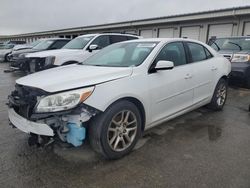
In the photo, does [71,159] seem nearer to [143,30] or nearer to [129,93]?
[129,93]

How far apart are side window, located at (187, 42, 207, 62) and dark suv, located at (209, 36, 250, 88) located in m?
2.71

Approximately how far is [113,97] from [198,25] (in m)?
17.0

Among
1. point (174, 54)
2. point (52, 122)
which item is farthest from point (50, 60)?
point (52, 122)

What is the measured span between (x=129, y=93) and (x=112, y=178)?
41.7 inches

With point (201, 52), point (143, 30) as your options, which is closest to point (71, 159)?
point (201, 52)

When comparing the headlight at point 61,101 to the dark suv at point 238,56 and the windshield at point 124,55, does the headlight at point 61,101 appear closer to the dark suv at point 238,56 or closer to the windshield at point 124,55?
the windshield at point 124,55

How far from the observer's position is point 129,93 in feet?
10.0

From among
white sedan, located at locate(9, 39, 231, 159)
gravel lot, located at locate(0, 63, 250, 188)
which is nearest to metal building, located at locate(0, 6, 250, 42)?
white sedan, located at locate(9, 39, 231, 159)

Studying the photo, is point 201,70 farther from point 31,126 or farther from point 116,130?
point 31,126

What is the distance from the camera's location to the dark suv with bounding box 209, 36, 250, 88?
6.81 m

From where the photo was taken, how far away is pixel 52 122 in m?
2.71

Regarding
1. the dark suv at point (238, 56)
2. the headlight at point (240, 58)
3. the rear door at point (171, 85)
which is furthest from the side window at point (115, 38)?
the rear door at point (171, 85)

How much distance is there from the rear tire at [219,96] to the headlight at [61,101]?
10.6 ft

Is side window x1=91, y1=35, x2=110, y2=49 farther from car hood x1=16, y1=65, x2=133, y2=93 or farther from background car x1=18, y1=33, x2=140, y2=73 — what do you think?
car hood x1=16, y1=65, x2=133, y2=93
